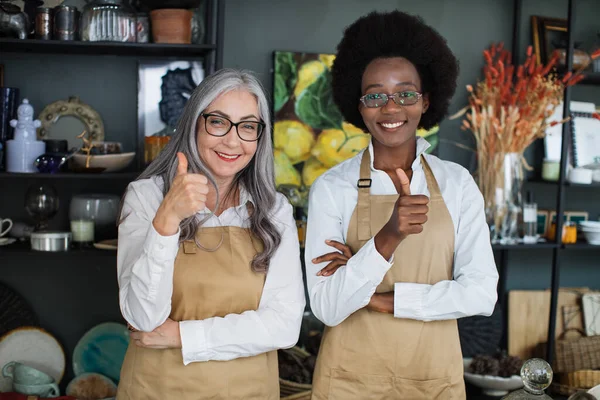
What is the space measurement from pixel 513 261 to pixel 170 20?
2314 millimetres

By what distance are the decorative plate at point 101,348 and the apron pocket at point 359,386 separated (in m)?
1.56

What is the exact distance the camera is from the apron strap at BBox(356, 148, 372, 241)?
7.59 ft

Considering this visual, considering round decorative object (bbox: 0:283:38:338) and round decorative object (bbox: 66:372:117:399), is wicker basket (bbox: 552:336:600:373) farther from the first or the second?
round decorative object (bbox: 0:283:38:338)

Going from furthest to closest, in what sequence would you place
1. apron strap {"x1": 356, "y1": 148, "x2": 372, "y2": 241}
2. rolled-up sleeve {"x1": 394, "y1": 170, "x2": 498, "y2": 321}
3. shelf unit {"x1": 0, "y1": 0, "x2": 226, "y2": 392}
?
shelf unit {"x1": 0, "y1": 0, "x2": 226, "y2": 392} < apron strap {"x1": 356, "y1": 148, "x2": 372, "y2": 241} < rolled-up sleeve {"x1": 394, "y1": 170, "x2": 498, "y2": 321}

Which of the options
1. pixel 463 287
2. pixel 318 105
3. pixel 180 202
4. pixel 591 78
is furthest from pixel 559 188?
Result: pixel 180 202

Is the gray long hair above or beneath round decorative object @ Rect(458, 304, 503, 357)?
above

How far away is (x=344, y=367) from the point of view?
7.48ft

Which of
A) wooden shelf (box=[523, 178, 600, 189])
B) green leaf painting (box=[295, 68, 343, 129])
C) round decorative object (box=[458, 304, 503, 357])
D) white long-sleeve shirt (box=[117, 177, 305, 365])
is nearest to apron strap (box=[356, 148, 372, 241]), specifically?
white long-sleeve shirt (box=[117, 177, 305, 365])

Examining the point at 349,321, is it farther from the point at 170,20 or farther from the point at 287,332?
the point at 170,20

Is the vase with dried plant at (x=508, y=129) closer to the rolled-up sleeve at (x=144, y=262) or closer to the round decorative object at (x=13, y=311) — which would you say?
the rolled-up sleeve at (x=144, y=262)

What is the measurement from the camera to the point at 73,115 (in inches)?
137

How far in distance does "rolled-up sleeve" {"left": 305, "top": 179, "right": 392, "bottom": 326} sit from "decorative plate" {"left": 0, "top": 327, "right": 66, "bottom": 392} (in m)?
1.76

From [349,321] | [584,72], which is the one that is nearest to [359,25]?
[349,321]

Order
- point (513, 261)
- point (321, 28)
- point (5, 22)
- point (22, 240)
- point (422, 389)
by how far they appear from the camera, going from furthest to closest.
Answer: point (513, 261) → point (321, 28) → point (22, 240) → point (5, 22) → point (422, 389)
